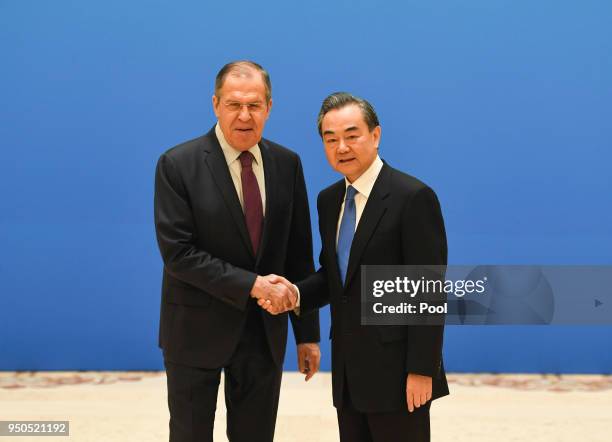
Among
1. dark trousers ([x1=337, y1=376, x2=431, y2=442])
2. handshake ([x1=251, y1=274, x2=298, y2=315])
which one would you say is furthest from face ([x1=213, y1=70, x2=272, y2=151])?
dark trousers ([x1=337, y1=376, x2=431, y2=442])

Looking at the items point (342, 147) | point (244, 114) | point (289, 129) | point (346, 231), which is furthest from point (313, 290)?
point (289, 129)

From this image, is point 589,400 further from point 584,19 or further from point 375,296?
point 375,296

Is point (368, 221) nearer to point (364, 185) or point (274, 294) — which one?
point (364, 185)

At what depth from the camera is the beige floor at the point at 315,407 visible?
145 inches

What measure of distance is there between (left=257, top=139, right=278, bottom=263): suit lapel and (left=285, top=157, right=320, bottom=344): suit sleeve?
0.35 feet

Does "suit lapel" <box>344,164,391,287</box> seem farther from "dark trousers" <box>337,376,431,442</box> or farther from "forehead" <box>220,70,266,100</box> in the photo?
"forehead" <box>220,70,266,100</box>

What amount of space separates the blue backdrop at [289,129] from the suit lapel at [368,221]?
2.55 metres

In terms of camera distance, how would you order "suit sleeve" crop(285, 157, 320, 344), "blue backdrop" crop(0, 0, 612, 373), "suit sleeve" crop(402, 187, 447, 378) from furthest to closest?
"blue backdrop" crop(0, 0, 612, 373), "suit sleeve" crop(285, 157, 320, 344), "suit sleeve" crop(402, 187, 447, 378)

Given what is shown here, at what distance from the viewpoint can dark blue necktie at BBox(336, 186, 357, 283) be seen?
223 cm

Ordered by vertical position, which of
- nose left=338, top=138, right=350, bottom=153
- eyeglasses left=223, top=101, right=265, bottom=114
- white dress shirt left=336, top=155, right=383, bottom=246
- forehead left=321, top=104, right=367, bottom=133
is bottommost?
white dress shirt left=336, top=155, right=383, bottom=246

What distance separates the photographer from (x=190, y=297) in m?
2.41

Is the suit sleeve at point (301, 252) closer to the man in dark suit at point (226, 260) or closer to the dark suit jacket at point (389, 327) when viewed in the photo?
the man in dark suit at point (226, 260)

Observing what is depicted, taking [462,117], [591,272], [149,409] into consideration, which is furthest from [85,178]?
[591,272]

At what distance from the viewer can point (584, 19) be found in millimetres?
4621
